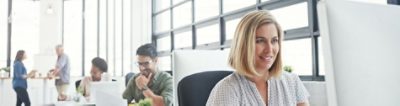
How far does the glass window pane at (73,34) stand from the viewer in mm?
8023

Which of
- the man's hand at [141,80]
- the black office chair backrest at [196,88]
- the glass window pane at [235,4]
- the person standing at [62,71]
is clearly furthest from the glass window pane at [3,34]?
the black office chair backrest at [196,88]

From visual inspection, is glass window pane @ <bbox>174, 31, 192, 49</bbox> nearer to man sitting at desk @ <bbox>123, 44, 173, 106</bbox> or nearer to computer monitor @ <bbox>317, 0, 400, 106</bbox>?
man sitting at desk @ <bbox>123, 44, 173, 106</bbox>

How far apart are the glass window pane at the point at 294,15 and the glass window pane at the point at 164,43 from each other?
3.62 meters

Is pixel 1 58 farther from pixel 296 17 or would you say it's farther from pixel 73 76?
pixel 296 17

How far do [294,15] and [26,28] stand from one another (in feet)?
18.8

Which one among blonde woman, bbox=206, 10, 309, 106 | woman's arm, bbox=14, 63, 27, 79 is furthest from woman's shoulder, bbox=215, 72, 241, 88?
woman's arm, bbox=14, 63, 27, 79

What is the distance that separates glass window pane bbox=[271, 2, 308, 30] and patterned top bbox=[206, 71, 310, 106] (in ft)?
9.20

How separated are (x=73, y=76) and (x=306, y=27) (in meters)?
5.55

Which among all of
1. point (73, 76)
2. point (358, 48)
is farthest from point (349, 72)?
point (73, 76)

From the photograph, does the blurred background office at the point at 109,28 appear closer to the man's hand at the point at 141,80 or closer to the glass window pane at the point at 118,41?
the glass window pane at the point at 118,41

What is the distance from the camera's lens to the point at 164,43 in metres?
7.96

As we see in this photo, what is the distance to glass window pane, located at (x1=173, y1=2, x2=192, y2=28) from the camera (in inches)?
272

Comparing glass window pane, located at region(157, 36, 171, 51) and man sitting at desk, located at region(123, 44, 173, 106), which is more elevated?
glass window pane, located at region(157, 36, 171, 51)

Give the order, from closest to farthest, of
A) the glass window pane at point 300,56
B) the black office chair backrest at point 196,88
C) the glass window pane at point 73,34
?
the black office chair backrest at point 196,88
the glass window pane at point 300,56
the glass window pane at point 73,34
